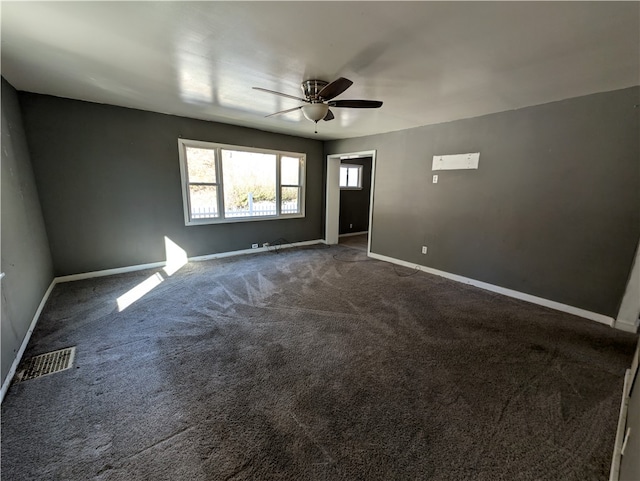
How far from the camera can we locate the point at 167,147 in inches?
159

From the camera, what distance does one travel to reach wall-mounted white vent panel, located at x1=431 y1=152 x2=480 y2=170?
12.0 feet

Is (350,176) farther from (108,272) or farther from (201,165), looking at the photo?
(108,272)

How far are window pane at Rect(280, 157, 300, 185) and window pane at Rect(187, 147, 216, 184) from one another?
1.41 meters

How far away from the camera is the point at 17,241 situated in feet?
7.68

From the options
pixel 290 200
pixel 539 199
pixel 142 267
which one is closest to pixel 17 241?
pixel 142 267

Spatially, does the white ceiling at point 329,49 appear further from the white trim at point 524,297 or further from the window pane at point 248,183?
the white trim at point 524,297

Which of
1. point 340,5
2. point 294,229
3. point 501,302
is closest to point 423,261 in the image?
point 501,302

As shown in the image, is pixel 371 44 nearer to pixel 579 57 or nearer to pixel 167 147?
pixel 579 57

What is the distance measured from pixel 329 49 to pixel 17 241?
10.7 feet

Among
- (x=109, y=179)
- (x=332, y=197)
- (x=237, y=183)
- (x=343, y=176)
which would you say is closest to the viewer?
(x=109, y=179)

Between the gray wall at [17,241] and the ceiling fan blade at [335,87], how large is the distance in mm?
2900

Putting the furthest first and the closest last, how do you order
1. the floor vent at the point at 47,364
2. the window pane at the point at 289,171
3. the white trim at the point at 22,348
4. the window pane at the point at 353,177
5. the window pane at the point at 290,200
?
the window pane at the point at 353,177 → the window pane at the point at 290,200 → the window pane at the point at 289,171 → the floor vent at the point at 47,364 → the white trim at the point at 22,348

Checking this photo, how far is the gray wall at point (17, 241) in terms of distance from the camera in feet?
6.44

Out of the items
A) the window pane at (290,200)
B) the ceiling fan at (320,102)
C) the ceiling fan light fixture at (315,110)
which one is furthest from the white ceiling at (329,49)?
the window pane at (290,200)
